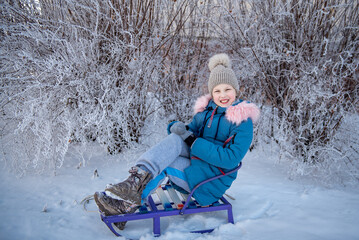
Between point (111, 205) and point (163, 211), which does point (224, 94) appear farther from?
point (111, 205)

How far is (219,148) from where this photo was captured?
192cm

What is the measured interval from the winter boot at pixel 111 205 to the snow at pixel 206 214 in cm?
21

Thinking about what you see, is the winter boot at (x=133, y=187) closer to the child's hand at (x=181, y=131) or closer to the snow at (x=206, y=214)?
the snow at (x=206, y=214)

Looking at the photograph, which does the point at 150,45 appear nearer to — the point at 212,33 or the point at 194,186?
the point at 212,33

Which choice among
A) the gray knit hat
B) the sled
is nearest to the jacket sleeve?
the sled

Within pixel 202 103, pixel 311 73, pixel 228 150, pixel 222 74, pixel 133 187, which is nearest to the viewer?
pixel 133 187

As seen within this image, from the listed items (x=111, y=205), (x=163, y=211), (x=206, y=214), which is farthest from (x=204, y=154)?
(x=111, y=205)

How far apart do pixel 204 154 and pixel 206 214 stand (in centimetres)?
65

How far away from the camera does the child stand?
5.94 ft

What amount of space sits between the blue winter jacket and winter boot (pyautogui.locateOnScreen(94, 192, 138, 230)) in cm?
53

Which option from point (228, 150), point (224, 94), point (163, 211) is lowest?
point (163, 211)

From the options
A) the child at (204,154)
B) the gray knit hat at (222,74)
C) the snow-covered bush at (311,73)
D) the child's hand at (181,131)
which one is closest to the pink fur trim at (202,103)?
the child at (204,154)

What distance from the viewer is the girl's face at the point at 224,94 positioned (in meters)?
2.12

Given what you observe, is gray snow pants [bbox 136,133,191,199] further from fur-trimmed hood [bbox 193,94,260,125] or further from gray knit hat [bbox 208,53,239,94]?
gray knit hat [bbox 208,53,239,94]
